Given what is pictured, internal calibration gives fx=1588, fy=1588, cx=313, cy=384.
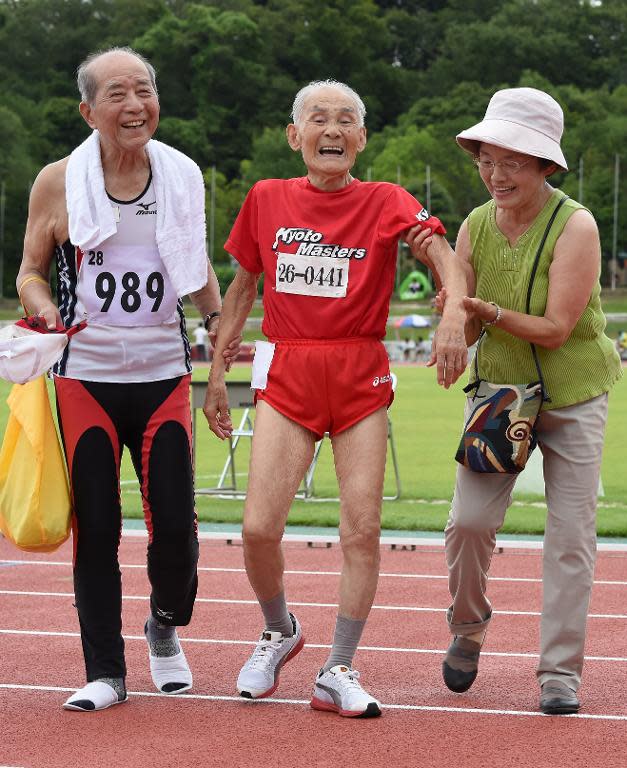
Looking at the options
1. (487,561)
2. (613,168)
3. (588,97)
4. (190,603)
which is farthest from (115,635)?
(588,97)

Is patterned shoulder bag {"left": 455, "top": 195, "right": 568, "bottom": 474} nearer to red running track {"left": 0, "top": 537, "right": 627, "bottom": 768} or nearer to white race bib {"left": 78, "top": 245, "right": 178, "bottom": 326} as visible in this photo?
red running track {"left": 0, "top": 537, "right": 627, "bottom": 768}

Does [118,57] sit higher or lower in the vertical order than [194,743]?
higher

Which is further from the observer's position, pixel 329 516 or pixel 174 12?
pixel 174 12

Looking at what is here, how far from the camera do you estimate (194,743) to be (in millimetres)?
5152

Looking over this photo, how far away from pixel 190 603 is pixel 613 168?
8834cm

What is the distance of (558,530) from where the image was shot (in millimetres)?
5688

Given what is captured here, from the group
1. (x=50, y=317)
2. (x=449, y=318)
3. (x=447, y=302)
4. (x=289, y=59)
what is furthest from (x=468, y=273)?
(x=289, y=59)

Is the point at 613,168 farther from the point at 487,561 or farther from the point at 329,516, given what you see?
the point at 487,561

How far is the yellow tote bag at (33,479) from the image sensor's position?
5.71 m

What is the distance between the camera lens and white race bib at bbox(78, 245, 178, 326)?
5770 mm

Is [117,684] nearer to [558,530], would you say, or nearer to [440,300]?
[558,530]

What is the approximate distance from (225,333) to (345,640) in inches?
48.7

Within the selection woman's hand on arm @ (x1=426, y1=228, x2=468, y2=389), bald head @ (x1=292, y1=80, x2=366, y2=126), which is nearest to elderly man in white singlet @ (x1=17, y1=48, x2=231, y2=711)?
bald head @ (x1=292, y1=80, x2=366, y2=126)

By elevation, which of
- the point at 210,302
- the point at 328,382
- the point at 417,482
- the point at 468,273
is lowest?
the point at 417,482
